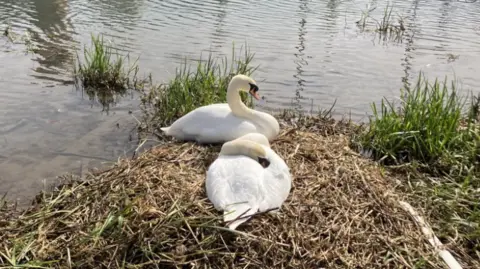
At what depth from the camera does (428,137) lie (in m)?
5.84

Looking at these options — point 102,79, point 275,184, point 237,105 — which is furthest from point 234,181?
point 102,79

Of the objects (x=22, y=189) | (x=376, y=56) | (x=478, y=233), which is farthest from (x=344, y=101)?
(x=22, y=189)

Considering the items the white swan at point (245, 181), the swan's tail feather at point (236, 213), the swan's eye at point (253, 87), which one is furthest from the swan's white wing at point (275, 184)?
the swan's eye at point (253, 87)

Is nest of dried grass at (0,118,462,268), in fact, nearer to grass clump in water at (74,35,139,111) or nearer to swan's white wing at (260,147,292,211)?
swan's white wing at (260,147,292,211)

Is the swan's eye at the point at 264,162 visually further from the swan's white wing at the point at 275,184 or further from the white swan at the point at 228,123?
the white swan at the point at 228,123

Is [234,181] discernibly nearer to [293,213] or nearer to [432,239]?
[293,213]

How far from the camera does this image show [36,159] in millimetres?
6191

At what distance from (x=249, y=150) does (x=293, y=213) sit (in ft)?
2.82

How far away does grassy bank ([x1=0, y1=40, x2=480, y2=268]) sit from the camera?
3.67 meters

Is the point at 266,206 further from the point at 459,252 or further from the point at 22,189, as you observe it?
the point at 22,189

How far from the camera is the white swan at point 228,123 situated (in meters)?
5.65

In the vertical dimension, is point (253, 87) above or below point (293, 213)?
above

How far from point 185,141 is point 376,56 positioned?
22.8 ft

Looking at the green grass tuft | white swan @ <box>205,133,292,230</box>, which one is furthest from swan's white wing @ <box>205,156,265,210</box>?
the green grass tuft
